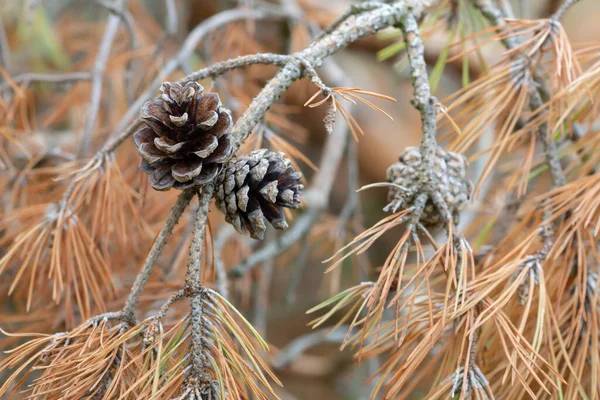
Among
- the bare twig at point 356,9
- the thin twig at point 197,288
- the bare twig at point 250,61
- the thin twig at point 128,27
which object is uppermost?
the thin twig at point 128,27

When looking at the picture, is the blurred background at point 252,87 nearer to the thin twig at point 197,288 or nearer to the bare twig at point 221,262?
the bare twig at point 221,262

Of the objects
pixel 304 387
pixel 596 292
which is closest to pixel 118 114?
pixel 596 292


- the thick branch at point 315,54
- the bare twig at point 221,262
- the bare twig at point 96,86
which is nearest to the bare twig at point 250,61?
the thick branch at point 315,54

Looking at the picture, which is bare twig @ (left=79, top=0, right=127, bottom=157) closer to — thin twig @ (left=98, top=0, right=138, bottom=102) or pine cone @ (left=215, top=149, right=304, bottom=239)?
thin twig @ (left=98, top=0, right=138, bottom=102)

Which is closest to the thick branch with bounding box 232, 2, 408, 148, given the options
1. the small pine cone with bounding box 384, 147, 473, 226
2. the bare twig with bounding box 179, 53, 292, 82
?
the bare twig with bounding box 179, 53, 292, 82

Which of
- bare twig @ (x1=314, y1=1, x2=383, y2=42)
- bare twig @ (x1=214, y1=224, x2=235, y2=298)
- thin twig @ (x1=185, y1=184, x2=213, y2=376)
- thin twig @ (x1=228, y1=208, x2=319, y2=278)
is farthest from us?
thin twig @ (x1=228, y1=208, x2=319, y2=278)

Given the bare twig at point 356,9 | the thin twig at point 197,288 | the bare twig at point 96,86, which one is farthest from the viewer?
the bare twig at point 96,86

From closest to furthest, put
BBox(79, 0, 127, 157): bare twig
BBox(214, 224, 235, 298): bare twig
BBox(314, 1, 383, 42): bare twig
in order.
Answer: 1. BBox(314, 1, 383, 42): bare twig
2. BBox(214, 224, 235, 298): bare twig
3. BBox(79, 0, 127, 157): bare twig
